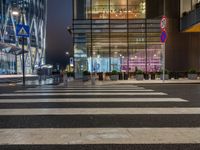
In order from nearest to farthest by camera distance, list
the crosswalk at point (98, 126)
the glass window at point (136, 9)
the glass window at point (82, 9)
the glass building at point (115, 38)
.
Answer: the crosswalk at point (98, 126) < the glass building at point (115, 38) < the glass window at point (82, 9) < the glass window at point (136, 9)

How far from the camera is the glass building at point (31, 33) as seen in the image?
64363mm

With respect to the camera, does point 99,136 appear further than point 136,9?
No

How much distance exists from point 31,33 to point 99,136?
103952mm

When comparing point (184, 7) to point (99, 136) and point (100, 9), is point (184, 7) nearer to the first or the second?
point (100, 9)

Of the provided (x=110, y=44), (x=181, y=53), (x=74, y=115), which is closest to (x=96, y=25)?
(x=110, y=44)

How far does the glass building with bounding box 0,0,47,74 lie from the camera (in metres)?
64.4

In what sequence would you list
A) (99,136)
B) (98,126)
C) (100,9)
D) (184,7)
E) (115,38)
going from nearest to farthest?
(99,136) < (98,126) < (184,7) < (115,38) < (100,9)

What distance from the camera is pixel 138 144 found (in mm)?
4930

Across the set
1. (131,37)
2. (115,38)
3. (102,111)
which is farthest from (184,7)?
(102,111)

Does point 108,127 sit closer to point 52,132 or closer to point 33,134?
point 52,132

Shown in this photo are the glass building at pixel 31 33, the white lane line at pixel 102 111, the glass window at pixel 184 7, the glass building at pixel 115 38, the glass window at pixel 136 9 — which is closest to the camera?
the white lane line at pixel 102 111

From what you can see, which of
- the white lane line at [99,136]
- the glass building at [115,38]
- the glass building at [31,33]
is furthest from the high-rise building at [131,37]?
the white lane line at [99,136]

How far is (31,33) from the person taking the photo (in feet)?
341

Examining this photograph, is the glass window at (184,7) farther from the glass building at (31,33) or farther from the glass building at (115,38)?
the glass building at (31,33)
